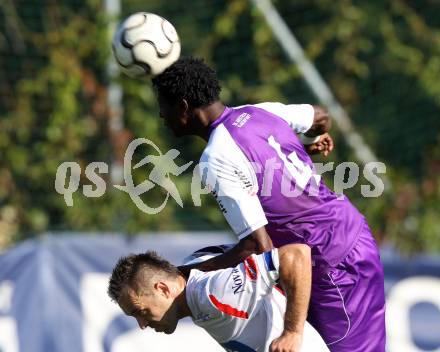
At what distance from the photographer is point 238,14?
955cm

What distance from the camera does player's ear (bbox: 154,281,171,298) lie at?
4617 millimetres

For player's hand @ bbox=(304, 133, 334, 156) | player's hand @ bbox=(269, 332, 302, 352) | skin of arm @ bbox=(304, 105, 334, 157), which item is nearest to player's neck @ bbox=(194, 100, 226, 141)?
skin of arm @ bbox=(304, 105, 334, 157)

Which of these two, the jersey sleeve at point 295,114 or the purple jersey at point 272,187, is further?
the jersey sleeve at point 295,114

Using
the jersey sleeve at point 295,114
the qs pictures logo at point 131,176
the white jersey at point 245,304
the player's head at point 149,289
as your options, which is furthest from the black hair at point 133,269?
the qs pictures logo at point 131,176

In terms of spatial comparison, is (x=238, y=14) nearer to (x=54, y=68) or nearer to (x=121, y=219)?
(x=54, y=68)

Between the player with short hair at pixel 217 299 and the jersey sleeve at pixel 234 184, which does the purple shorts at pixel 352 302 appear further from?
the jersey sleeve at pixel 234 184

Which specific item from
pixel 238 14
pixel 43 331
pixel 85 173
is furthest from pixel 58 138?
pixel 43 331

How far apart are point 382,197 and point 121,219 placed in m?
2.05

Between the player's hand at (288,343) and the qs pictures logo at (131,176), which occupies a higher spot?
the qs pictures logo at (131,176)

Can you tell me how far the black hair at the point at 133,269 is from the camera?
4641mm

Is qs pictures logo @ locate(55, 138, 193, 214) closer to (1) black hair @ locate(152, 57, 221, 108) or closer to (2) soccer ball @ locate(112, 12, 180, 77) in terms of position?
(2) soccer ball @ locate(112, 12, 180, 77)

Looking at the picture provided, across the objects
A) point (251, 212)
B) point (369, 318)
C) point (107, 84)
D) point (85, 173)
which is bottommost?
point (369, 318)

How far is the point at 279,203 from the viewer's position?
4.81 metres

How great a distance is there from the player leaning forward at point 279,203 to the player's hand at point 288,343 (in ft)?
1.28
